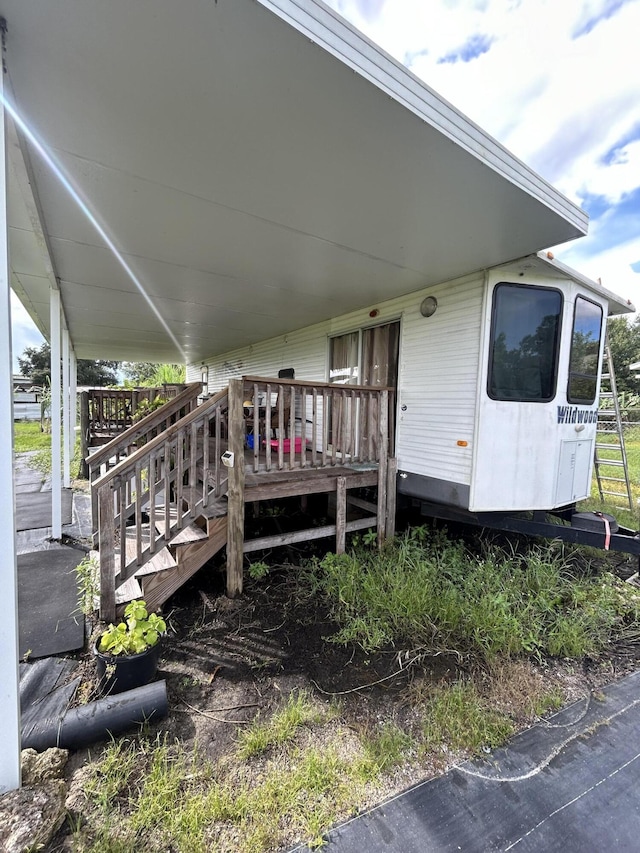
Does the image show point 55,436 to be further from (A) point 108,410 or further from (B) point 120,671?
(A) point 108,410

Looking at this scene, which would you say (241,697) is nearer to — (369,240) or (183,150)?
(183,150)

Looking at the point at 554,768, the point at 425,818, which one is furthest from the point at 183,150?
the point at 554,768

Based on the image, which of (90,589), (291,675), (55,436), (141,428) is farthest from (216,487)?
(55,436)

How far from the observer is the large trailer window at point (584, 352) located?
382 cm

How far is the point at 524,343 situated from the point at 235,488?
10.5 feet

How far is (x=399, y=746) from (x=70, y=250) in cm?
467

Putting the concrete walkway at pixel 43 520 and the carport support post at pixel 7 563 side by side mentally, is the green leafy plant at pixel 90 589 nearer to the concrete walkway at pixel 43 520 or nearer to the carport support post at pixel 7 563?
the concrete walkway at pixel 43 520

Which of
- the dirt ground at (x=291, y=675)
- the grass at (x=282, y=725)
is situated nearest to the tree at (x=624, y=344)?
the dirt ground at (x=291, y=675)

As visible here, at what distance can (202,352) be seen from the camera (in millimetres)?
10023

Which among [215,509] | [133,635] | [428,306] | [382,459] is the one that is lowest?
[133,635]

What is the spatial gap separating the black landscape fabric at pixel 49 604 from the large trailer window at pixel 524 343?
4.11 metres

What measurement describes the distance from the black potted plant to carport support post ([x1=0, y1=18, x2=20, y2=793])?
64cm

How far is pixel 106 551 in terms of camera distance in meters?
2.40

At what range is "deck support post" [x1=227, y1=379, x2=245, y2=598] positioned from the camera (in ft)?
10.2
